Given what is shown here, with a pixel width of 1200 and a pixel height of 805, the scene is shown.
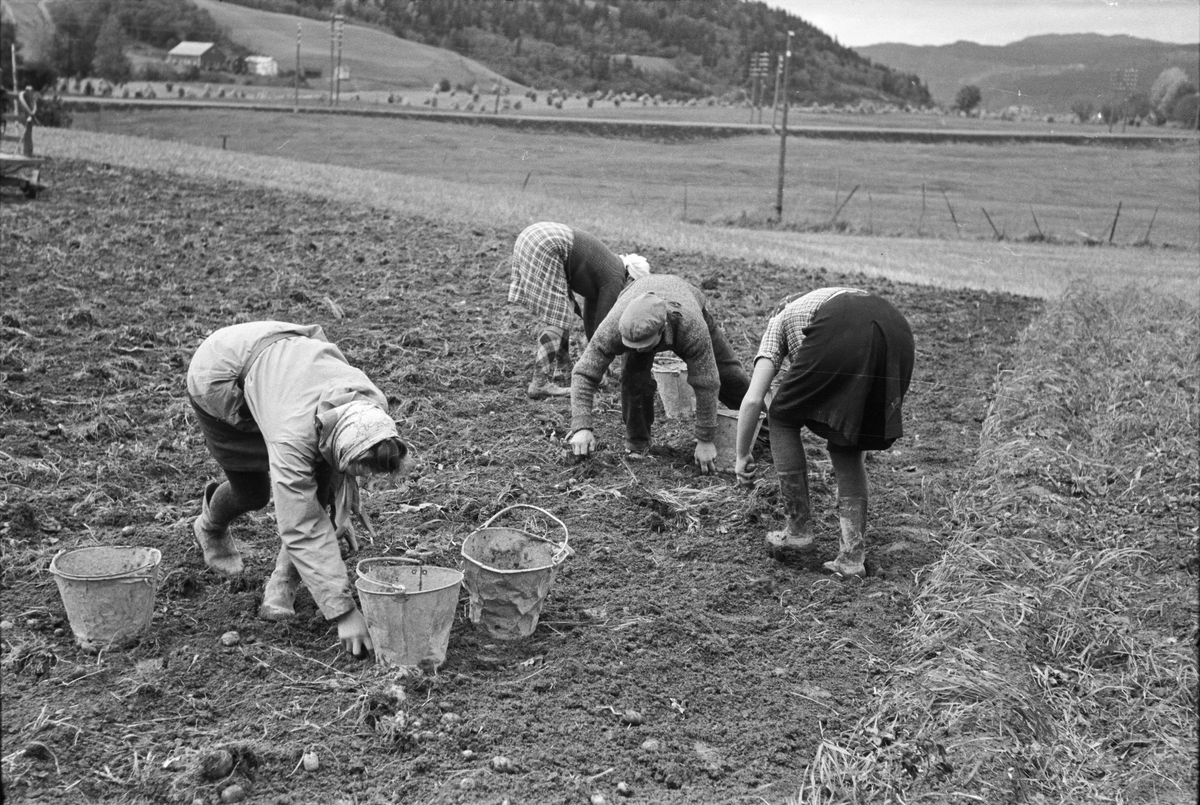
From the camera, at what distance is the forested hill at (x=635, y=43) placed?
1560 inches

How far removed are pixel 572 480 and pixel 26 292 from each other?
5.96m

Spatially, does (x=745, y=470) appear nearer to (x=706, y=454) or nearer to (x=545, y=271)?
(x=706, y=454)

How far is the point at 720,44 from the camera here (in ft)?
135

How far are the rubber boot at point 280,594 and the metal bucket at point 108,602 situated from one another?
42 cm

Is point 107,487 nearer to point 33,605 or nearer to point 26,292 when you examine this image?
point 33,605

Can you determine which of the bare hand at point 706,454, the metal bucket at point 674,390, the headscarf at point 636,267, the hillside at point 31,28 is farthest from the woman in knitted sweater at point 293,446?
the hillside at point 31,28

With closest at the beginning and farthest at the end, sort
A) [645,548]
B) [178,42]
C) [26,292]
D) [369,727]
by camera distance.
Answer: [369,727] → [645,548] → [26,292] → [178,42]

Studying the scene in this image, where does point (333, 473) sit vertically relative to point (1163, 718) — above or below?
A: above

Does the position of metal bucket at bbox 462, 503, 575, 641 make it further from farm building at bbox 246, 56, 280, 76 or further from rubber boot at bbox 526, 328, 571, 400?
farm building at bbox 246, 56, 280, 76

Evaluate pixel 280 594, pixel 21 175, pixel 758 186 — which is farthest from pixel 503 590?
pixel 758 186

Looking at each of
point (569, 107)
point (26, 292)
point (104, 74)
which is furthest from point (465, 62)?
point (26, 292)

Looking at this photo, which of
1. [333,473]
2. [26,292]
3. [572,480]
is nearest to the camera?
[333,473]

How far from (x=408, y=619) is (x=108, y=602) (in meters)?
1.12

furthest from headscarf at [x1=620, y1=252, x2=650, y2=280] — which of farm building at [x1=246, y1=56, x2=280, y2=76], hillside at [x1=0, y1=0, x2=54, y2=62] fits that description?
farm building at [x1=246, y1=56, x2=280, y2=76]
